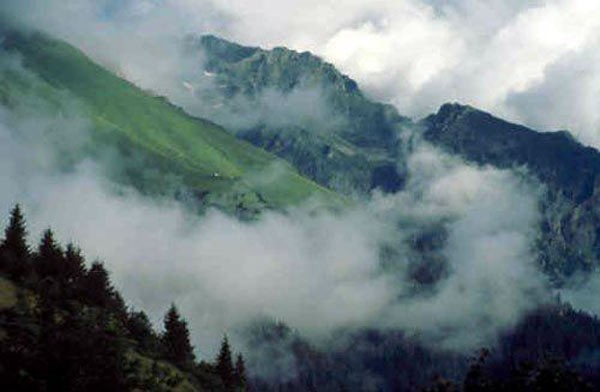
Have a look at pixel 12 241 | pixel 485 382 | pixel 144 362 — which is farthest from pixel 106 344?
pixel 12 241

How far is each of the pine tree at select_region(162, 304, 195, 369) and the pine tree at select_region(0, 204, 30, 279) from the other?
2046cm

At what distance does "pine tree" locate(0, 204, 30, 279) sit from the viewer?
105m

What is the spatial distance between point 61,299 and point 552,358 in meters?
76.3

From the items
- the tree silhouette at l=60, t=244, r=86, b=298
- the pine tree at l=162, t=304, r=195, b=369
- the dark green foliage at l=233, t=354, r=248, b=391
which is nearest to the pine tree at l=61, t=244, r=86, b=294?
the tree silhouette at l=60, t=244, r=86, b=298

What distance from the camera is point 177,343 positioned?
120875mm

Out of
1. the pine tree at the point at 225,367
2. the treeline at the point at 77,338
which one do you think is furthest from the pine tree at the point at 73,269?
the pine tree at the point at 225,367

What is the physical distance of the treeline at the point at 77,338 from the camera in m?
48.2

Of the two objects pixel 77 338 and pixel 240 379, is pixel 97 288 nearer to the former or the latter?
pixel 240 379

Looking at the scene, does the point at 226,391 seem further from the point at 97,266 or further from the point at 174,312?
the point at 97,266

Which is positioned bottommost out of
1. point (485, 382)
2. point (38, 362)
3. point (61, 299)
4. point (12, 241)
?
point (485, 382)

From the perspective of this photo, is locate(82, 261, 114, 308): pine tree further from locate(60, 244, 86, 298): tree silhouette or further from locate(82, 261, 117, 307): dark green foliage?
locate(60, 244, 86, 298): tree silhouette

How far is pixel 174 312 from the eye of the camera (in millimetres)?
124625

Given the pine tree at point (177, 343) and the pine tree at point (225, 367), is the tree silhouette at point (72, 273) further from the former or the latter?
the pine tree at point (225, 367)

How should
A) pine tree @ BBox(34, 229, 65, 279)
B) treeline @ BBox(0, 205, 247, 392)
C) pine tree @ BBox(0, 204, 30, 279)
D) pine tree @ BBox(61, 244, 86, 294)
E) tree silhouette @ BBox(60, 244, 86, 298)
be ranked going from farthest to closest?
pine tree @ BBox(61, 244, 86, 294), pine tree @ BBox(34, 229, 65, 279), tree silhouette @ BBox(60, 244, 86, 298), pine tree @ BBox(0, 204, 30, 279), treeline @ BBox(0, 205, 247, 392)
